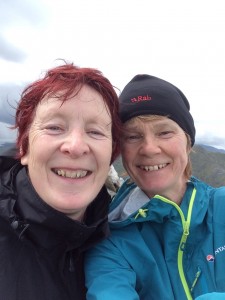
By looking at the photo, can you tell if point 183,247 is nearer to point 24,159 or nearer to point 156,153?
point 156,153

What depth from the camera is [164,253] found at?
490 centimetres

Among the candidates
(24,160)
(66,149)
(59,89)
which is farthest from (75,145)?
(24,160)

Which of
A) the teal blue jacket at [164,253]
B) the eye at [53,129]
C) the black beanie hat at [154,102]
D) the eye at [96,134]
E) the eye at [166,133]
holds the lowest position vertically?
the teal blue jacket at [164,253]

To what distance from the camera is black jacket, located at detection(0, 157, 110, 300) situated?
3.93 metres

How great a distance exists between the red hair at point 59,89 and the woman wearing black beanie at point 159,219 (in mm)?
824

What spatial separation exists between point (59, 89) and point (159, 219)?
249 cm

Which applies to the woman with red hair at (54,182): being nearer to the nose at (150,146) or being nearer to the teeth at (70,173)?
the teeth at (70,173)

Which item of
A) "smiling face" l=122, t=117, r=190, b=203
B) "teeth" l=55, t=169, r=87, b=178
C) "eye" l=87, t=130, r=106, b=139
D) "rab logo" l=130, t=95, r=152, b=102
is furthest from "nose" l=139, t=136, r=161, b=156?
"teeth" l=55, t=169, r=87, b=178

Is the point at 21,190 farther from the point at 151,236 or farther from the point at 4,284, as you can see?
the point at 151,236

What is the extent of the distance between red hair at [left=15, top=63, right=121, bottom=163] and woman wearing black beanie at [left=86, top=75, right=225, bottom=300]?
2.70 feet

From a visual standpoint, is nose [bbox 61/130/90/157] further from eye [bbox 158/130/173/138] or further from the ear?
eye [bbox 158/130/173/138]

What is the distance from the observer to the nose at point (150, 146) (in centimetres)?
514

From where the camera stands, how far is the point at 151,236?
5.04 m

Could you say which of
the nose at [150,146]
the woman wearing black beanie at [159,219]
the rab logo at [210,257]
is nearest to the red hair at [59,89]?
the nose at [150,146]
